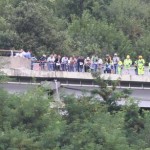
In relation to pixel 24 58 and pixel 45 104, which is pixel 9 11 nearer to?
pixel 24 58

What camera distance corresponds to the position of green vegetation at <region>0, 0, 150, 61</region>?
51906 millimetres

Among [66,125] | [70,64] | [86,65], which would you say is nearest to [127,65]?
[86,65]

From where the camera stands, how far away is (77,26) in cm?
6519

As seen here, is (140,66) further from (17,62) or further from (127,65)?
(17,62)

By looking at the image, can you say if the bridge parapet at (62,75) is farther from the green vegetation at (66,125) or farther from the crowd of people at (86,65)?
the green vegetation at (66,125)

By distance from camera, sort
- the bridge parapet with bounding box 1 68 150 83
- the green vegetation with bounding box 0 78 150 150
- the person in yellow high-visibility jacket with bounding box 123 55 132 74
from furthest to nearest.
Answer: the person in yellow high-visibility jacket with bounding box 123 55 132 74 → the bridge parapet with bounding box 1 68 150 83 → the green vegetation with bounding box 0 78 150 150

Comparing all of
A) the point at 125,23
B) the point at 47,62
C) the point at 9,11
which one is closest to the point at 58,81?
the point at 47,62

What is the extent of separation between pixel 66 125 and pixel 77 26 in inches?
1375

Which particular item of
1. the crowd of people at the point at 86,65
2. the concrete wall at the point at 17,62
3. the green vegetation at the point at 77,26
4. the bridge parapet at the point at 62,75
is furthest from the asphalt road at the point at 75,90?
the green vegetation at the point at 77,26

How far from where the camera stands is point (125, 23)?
69.7 m

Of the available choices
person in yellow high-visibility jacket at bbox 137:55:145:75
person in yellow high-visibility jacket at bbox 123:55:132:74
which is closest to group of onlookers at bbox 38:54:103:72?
person in yellow high-visibility jacket at bbox 123:55:132:74

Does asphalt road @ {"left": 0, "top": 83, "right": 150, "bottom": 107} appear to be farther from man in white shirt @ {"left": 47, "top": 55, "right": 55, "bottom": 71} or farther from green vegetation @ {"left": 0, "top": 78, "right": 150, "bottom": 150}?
green vegetation @ {"left": 0, "top": 78, "right": 150, "bottom": 150}

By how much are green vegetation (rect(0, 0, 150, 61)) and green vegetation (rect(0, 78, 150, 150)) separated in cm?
1841

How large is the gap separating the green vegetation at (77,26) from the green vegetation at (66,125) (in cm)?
1841
